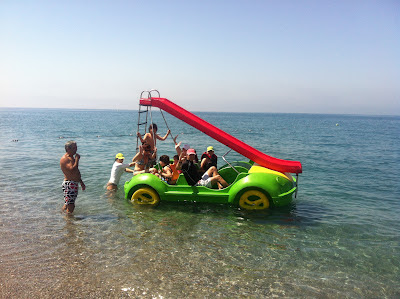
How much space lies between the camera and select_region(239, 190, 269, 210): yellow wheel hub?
26.7ft

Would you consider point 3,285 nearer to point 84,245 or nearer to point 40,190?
point 84,245

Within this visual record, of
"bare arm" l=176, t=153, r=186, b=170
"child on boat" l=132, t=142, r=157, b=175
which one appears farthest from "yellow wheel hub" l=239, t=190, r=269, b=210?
"child on boat" l=132, t=142, r=157, b=175

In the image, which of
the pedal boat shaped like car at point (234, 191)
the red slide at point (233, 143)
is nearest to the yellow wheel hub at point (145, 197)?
the pedal boat shaped like car at point (234, 191)

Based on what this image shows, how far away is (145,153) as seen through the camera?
31.9 ft

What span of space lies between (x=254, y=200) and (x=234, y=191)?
22.0 inches

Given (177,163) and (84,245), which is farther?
(177,163)

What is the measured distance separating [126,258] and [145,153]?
14.4 ft

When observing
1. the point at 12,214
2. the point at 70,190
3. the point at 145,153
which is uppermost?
the point at 145,153

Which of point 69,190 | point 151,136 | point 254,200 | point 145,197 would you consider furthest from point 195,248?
point 151,136

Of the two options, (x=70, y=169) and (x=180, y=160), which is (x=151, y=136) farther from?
(x=70, y=169)

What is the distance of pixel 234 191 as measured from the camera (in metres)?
8.19

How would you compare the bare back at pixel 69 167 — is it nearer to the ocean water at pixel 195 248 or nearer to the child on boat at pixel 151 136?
the ocean water at pixel 195 248

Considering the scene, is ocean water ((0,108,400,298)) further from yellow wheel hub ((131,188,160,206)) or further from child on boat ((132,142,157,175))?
child on boat ((132,142,157,175))

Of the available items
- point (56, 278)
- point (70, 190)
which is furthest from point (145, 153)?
point (56, 278)
